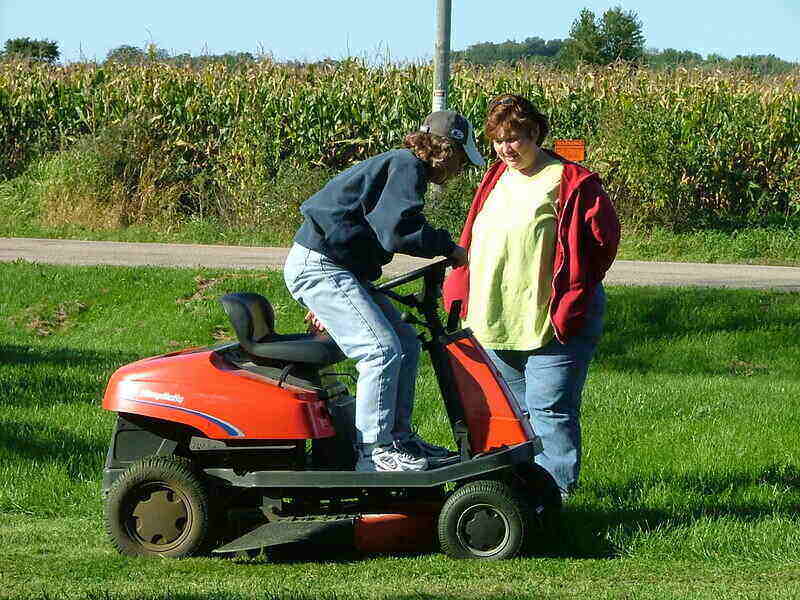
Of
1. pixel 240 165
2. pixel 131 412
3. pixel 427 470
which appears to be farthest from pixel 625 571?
pixel 240 165

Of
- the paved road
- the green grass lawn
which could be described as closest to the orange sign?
the paved road

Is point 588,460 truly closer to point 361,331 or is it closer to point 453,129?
point 361,331

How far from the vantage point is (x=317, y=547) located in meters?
5.74

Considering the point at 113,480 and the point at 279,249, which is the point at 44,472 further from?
the point at 279,249

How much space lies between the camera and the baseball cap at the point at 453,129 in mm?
5277

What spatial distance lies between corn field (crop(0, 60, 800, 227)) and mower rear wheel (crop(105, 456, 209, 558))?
46.9 feet

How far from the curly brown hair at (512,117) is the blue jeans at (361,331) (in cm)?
100

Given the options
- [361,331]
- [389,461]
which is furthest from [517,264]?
[389,461]

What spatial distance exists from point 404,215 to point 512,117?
95 cm

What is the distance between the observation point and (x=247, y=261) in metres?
16.2

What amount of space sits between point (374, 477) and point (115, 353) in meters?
6.95

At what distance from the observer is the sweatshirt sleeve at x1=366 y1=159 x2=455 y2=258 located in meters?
5.08

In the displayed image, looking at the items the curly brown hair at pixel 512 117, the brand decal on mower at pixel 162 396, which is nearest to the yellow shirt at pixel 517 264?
the curly brown hair at pixel 512 117

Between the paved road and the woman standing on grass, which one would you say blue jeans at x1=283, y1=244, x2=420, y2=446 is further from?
the paved road
